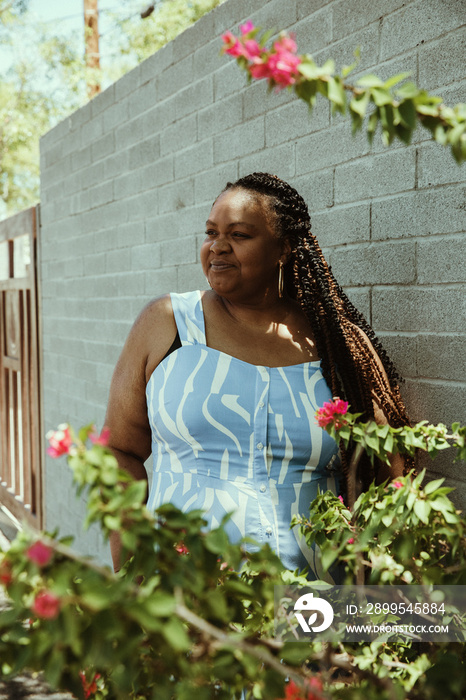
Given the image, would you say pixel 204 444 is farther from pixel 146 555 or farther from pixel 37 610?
pixel 37 610

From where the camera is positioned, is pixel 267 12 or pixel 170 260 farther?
pixel 170 260

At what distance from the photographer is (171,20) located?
56.9ft

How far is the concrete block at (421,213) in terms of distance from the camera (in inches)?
83.7

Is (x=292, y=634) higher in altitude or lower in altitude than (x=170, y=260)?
lower

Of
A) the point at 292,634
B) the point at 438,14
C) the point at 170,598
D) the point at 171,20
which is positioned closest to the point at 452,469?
the point at 292,634

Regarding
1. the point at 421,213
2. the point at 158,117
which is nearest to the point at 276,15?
the point at 158,117

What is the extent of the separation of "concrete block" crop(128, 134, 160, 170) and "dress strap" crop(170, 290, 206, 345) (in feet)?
6.51

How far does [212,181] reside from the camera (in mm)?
3449

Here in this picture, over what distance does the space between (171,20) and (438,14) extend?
662 inches

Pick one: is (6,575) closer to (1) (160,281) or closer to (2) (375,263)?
(2) (375,263)

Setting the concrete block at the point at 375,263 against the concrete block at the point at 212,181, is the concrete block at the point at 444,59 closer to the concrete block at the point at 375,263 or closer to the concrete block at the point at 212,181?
the concrete block at the point at 375,263

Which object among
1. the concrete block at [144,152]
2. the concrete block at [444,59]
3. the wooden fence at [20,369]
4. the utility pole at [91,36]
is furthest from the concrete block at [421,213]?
the utility pole at [91,36]

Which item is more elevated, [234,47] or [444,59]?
[444,59]

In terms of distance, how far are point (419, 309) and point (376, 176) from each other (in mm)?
494
